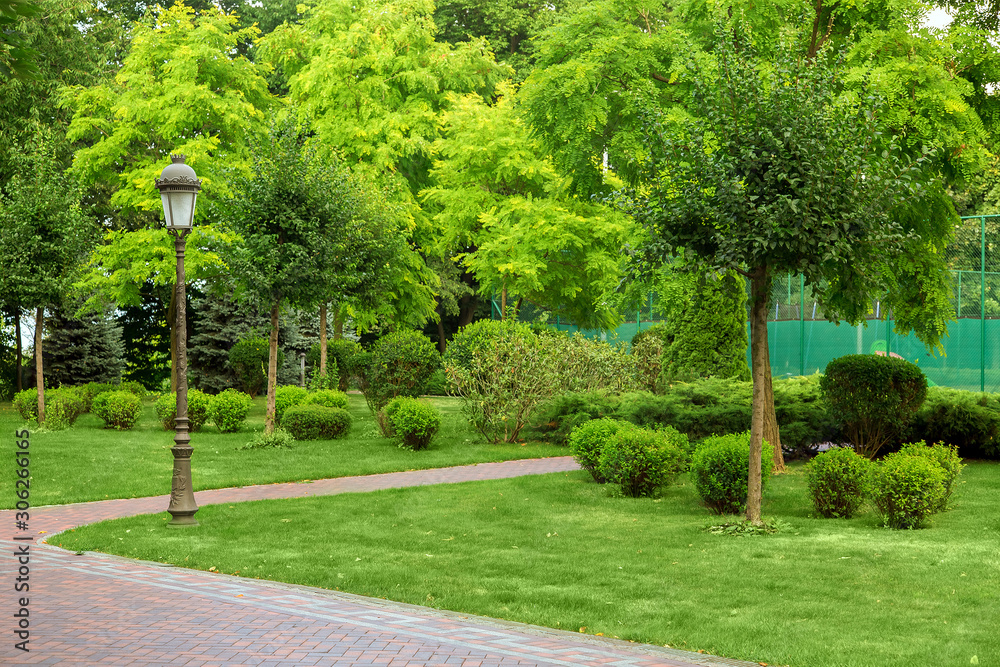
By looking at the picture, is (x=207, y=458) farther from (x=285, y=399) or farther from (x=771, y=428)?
A: (x=771, y=428)

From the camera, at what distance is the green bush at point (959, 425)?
16.9m

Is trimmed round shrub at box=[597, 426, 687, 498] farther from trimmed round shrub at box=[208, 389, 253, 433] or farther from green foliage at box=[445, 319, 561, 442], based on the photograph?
trimmed round shrub at box=[208, 389, 253, 433]

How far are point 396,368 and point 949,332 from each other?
14945 mm

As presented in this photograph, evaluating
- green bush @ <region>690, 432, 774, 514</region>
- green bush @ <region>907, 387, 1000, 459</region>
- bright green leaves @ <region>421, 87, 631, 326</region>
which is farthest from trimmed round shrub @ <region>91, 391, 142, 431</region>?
green bush @ <region>907, 387, 1000, 459</region>

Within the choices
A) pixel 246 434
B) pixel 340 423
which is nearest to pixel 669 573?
pixel 340 423

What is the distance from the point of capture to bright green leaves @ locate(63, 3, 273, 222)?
2670cm

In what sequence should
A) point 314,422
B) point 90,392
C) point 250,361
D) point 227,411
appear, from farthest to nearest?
point 250,361 < point 90,392 < point 227,411 < point 314,422

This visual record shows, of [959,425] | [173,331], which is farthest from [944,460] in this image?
[173,331]

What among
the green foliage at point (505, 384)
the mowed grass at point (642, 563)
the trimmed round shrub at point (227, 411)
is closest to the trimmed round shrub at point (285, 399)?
the trimmed round shrub at point (227, 411)

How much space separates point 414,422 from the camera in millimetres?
18469

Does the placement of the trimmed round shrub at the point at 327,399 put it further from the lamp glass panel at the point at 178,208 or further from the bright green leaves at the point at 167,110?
the lamp glass panel at the point at 178,208

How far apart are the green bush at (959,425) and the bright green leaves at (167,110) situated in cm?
1769

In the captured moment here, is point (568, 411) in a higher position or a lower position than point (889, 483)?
lower

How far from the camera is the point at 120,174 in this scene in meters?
27.5
